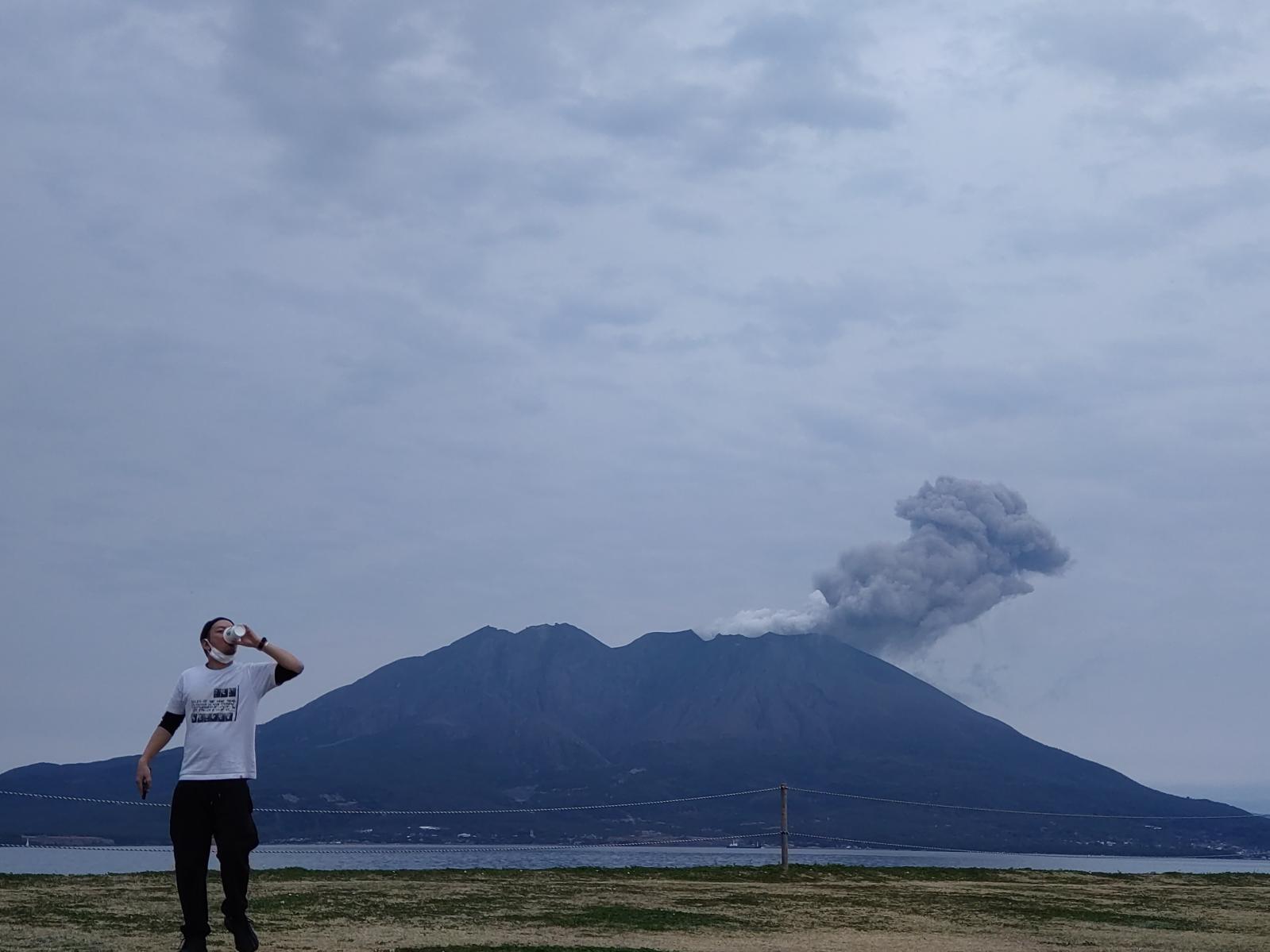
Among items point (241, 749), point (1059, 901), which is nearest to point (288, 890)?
point (241, 749)

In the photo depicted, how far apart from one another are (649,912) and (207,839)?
7.78 m

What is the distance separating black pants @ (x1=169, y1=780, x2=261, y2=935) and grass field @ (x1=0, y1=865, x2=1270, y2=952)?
2248 millimetres

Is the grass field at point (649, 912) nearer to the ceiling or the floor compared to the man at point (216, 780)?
nearer to the floor

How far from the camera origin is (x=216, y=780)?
8.45m

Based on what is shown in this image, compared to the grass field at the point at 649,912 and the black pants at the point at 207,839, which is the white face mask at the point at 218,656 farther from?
the grass field at the point at 649,912

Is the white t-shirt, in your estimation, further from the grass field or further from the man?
the grass field

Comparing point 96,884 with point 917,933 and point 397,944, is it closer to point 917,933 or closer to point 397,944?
point 397,944

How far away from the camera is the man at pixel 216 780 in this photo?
333 inches

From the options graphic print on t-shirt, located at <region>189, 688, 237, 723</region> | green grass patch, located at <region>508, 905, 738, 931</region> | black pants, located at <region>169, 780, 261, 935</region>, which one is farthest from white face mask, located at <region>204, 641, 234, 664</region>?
green grass patch, located at <region>508, 905, 738, 931</region>

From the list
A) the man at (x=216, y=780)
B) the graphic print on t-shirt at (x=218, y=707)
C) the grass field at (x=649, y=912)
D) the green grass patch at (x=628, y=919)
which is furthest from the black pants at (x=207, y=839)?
the green grass patch at (x=628, y=919)

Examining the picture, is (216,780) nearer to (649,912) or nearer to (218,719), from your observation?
(218,719)

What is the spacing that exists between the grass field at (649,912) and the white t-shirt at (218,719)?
2.82 m

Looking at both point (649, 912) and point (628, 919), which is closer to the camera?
point (628, 919)

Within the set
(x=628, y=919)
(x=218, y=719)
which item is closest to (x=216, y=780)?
(x=218, y=719)
